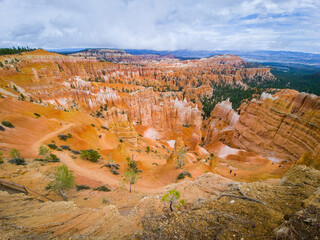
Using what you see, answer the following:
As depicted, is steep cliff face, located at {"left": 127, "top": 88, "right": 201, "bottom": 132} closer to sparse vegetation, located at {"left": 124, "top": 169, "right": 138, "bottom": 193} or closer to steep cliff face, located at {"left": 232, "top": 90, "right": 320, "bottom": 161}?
steep cliff face, located at {"left": 232, "top": 90, "right": 320, "bottom": 161}

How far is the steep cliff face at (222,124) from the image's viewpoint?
39.6 metres

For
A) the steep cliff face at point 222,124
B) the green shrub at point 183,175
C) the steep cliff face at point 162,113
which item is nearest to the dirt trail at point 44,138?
the green shrub at point 183,175

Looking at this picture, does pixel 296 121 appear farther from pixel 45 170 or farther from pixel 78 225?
pixel 45 170

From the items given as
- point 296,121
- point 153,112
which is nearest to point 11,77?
point 153,112

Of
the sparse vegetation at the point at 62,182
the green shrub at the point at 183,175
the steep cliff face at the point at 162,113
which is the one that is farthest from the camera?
the steep cliff face at the point at 162,113

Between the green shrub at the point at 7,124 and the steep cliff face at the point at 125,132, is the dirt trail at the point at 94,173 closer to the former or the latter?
the green shrub at the point at 7,124

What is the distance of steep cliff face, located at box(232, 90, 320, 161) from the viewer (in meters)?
24.8

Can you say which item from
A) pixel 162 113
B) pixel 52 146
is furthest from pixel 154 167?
pixel 162 113

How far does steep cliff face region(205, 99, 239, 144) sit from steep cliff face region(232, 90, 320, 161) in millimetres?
4357

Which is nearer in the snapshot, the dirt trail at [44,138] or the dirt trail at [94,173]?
the dirt trail at [94,173]

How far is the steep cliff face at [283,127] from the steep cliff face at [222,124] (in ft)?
14.3

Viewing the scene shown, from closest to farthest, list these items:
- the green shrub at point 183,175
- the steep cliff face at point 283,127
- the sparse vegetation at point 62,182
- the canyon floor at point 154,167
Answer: the canyon floor at point 154,167 < the sparse vegetation at point 62,182 < the green shrub at point 183,175 < the steep cliff face at point 283,127

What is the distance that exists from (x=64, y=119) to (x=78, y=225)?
27593 mm

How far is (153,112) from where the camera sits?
1831 inches
